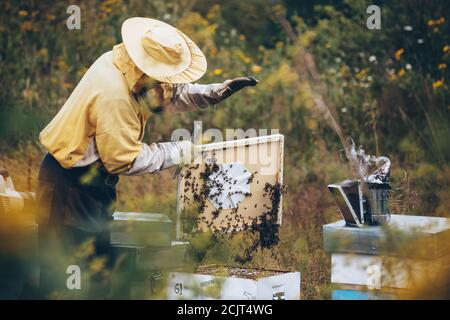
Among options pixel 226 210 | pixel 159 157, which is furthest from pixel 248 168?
pixel 159 157

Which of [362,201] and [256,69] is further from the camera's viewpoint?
[256,69]

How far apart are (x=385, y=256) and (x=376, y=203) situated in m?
0.43

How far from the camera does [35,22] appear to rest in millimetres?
8047

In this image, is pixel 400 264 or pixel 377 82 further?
pixel 377 82

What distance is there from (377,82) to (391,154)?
3.10 feet

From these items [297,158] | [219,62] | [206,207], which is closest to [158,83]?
[206,207]

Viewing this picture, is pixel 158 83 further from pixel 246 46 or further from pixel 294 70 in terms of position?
pixel 246 46

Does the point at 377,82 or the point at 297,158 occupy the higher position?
the point at 377,82

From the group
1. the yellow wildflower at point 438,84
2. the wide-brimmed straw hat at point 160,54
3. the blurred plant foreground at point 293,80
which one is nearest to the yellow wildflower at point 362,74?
the blurred plant foreground at point 293,80

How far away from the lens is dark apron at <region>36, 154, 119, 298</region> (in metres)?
4.35

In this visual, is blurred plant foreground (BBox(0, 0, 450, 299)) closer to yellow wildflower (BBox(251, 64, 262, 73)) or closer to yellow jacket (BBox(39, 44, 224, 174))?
yellow wildflower (BBox(251, 64, 262, 73))

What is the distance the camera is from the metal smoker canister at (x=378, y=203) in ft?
14.9

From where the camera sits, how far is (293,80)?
760 centimetres

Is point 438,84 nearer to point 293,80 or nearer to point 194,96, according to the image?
point 293,80
